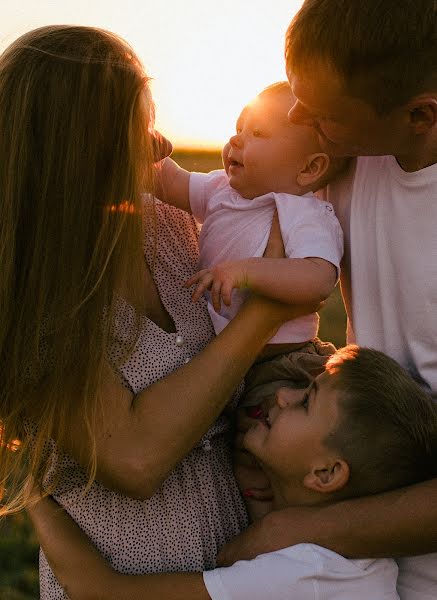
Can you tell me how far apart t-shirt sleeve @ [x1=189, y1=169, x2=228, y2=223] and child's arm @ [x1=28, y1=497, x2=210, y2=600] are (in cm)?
108

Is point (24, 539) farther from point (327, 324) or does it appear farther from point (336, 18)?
point (327, 324)

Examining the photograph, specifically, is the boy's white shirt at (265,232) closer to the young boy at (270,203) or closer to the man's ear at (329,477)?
the young boy at (270,203)

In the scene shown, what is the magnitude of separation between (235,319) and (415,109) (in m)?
0.76

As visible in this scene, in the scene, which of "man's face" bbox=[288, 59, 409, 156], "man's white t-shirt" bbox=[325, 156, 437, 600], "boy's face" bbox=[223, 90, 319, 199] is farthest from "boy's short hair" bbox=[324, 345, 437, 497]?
"boy's face" bbox=[223, 90, 319, 199]

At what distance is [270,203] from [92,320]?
79 cm

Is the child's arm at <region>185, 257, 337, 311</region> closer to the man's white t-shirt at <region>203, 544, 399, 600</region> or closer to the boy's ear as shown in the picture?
the boy's ear

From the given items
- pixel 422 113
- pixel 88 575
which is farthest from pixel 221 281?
pixel 88 575

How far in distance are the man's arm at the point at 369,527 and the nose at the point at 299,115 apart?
1.09 m

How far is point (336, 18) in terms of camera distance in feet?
7.32

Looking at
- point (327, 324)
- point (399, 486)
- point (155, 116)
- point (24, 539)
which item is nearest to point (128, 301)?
point (155, 116)

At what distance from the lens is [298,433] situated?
230 centimetres

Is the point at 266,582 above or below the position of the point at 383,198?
below

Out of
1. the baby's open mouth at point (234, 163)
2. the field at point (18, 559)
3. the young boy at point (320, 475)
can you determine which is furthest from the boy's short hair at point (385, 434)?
the field at point (18, 559)

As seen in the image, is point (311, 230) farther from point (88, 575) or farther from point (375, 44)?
point (88, 575)
